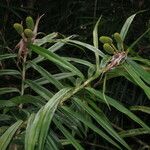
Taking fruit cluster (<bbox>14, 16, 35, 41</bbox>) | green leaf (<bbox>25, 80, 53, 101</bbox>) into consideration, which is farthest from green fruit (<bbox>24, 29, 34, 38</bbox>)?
green leaf (<bbox>25, 80, 53, 101</bbox>)

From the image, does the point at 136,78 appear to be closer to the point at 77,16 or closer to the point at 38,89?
the point at 38,89

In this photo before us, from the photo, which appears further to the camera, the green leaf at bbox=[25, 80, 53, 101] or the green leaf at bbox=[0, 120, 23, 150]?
the green leaf at bbox=[25, 80, 53, 101]

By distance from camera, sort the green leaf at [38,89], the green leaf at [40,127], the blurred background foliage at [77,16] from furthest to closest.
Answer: the blurred background foliage at [77,16]
the green leaf at [38,89]
the green leaf at [40,127]

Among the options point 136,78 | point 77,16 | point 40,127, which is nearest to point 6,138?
point 40,127

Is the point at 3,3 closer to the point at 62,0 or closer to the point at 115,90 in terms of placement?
the point at 62,0

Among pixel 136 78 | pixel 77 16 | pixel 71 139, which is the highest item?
pixel 77 16

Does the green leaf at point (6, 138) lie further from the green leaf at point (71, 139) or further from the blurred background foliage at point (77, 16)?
the blurred background foliage at point (77, 16)

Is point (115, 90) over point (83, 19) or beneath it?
beneath

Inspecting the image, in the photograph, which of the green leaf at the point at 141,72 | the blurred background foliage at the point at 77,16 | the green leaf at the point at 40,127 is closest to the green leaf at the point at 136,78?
the green leaf at the point at 141,72

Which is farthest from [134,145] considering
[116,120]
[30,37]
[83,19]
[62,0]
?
[30,37]

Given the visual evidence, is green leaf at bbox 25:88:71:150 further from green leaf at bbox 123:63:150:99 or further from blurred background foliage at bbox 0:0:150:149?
blurred background foliage at bbox 0:0:150:149

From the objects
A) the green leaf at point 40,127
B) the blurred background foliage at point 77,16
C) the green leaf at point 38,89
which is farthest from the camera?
the blurred background foliage at point 77,16
